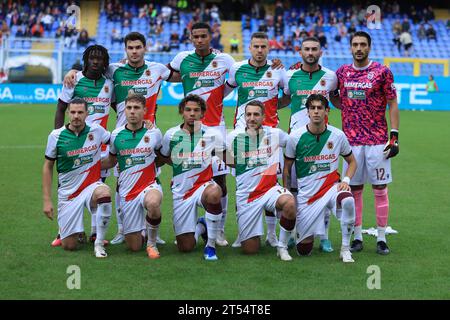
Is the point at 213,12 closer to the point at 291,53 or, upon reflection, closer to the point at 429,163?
the point at 291,53

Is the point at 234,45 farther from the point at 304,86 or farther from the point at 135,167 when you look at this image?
the point at 135,167

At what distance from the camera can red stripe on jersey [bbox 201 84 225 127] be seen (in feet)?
25.3

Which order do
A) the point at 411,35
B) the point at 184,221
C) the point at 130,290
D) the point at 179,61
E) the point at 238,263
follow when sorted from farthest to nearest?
the point at 411,35
the point at 179,61
the point at 184,221
the point at 238,263
the point at 130,290

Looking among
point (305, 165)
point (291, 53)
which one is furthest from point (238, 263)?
point (291, 53)

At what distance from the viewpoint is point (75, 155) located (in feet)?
23.1

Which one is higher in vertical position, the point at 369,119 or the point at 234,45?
the point at 234,45

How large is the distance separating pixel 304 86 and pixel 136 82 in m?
1.72

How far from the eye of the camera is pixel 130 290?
216 inches

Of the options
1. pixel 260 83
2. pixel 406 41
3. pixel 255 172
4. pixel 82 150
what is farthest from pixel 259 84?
pixel 406 41

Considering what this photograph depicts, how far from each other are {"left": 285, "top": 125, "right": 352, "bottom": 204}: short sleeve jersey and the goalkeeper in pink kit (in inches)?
11.7

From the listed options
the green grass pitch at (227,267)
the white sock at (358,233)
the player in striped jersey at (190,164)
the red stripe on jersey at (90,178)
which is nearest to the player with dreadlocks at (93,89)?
the red stripe on jersey at (90,178)

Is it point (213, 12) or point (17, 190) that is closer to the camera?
point (17, 190)

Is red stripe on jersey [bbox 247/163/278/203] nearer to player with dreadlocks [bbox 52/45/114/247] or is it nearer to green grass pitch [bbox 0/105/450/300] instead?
green grass pitch [bbox 0/105/450/300]
